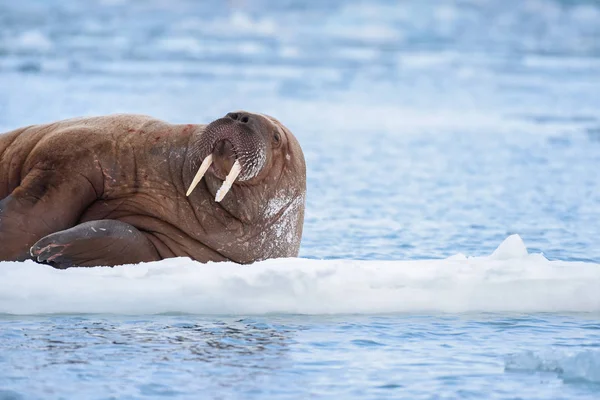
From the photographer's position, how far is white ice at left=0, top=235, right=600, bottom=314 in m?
6.23

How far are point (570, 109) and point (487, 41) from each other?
79.7 feet

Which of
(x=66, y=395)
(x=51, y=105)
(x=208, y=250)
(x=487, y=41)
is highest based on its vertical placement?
(x=487, y=41)

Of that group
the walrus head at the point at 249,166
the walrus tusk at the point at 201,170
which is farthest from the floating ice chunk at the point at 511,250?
the walrus tusk at the point at 201,170

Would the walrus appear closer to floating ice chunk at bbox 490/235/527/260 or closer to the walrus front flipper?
the walrus front flipper

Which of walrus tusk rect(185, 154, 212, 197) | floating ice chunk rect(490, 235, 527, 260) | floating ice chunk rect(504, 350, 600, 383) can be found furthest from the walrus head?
floating ice chunk rect(504, 350, 600, 383)

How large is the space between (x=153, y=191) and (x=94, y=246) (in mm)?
589

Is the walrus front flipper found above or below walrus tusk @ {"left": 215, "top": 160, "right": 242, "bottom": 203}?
below

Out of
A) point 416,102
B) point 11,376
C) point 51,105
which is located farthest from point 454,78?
point 11,376

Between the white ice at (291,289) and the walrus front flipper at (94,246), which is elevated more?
the walrus front flipper at (94,246)

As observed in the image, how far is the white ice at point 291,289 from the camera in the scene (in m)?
6.23

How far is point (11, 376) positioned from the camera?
499 cm

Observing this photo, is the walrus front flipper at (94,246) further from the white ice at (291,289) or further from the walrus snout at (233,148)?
the walrus snout at (233,148)

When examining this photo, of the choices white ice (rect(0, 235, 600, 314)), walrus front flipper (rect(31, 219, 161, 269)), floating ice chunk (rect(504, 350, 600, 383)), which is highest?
walrus front flipper (rect(31, 219, 161, 269))

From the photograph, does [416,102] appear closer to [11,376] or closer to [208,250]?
[208,250]
